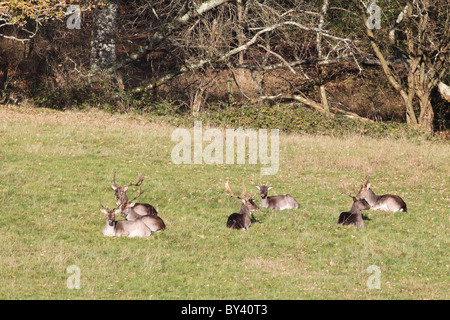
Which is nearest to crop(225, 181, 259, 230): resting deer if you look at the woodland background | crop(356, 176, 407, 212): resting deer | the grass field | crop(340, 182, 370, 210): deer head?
the grass field

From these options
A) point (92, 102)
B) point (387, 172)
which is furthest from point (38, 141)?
point (387, 172)

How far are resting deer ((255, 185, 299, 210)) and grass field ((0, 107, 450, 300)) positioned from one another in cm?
28

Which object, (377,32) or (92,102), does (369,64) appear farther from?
(92,102)

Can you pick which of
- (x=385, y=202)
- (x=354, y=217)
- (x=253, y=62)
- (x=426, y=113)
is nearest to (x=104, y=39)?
(x=253, y=62)

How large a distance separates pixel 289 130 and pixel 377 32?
27.6 ft

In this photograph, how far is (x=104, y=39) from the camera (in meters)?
33.9

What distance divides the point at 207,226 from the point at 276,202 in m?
2.55

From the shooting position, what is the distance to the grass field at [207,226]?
454 inches

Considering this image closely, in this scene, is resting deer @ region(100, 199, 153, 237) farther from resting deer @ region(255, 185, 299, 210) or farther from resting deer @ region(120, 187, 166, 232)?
resting deer @ region(255, 185, 299, 210)

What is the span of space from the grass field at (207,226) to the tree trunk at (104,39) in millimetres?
9077

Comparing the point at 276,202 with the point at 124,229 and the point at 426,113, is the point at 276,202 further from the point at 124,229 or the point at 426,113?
the point at 426,113

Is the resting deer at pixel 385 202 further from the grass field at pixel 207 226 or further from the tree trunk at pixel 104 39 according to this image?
the tree trunk at pixel 104 39

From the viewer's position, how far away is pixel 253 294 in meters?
11.1

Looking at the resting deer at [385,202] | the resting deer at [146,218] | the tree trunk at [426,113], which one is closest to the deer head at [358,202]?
the resting deer at [385,202]
